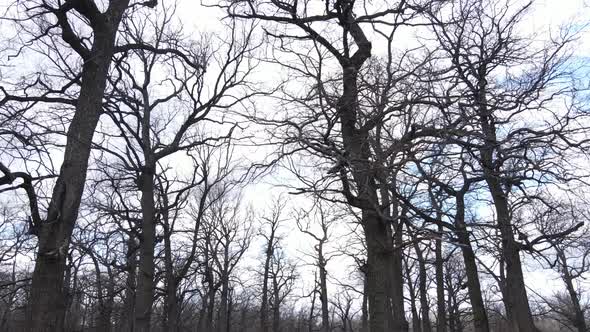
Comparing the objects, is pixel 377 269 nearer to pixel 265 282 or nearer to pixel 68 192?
pixel 68 192

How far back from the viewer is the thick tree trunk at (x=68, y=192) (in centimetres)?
532

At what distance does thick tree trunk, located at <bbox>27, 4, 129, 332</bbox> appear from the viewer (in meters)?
5.32

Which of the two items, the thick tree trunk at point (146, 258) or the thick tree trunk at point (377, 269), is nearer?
the thick tree trunk at point (377, 269)

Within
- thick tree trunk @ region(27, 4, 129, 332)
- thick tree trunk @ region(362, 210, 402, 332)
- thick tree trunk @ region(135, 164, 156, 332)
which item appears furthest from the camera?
thick tree trunk @ region(135, 164, 156, 332)

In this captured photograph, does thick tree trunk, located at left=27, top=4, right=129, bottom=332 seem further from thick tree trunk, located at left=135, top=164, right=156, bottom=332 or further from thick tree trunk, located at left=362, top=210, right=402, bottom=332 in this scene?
thick tree trunk, located at left=135, top=164, right=156, bottom=332

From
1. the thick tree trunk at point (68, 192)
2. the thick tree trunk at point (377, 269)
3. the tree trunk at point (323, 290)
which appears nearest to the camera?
the thick tree trunk at point (68, 192)

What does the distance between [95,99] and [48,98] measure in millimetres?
1129

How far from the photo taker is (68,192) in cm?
576

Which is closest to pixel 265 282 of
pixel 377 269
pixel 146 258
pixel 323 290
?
pixel 323 290

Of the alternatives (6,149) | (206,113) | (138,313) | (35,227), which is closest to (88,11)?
(6,149)

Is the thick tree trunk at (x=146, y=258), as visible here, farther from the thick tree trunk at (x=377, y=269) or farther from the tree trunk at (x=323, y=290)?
the tree trunk at (x=323, y=290)

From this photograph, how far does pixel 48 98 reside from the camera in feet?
22.9

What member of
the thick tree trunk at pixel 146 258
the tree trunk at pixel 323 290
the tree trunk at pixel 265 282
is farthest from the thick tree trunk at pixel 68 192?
the tree trunk at pixel 265 282

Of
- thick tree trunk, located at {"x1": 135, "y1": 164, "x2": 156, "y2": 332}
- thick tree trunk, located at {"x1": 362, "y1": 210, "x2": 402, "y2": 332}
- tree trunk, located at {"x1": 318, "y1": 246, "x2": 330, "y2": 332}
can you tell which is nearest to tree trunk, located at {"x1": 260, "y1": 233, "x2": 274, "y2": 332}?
tree trunk, located at {"x1": 318, "y1": 246, "x2": 330, "y2": 332}
